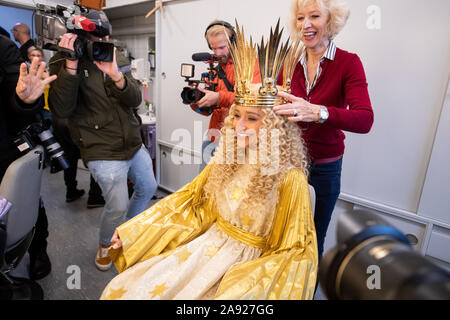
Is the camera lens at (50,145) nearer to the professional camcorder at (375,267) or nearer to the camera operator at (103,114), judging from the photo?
the camera operator at (103,114)

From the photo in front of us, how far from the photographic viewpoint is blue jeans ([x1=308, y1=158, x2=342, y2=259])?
1.17 metres

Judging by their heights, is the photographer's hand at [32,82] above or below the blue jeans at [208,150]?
above

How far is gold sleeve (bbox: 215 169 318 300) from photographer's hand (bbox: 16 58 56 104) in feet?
3.80

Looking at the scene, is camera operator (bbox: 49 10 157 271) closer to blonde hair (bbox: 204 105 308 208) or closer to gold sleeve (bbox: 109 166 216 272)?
gold sleeve (bbox: 109 166 216 272)

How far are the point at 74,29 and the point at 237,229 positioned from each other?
1208 millimetres

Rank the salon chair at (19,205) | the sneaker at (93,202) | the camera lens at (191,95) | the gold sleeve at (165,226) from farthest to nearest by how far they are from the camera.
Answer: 1. the sneaker at (93,202)
2. the camera lens at (191,95)
3. the salon chair at (19,205)
4. the gold sleeve at (165,226)

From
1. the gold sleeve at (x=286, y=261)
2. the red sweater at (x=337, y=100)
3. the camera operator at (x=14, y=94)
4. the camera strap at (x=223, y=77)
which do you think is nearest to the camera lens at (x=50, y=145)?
the camera operator at (x=14, y=94)

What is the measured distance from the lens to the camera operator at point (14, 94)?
47.9 inches

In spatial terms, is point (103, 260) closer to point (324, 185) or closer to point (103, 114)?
point (103, 114)

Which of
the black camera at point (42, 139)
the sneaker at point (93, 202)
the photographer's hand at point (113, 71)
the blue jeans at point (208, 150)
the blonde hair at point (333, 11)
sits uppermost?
the blonde hair at point (333, 11)

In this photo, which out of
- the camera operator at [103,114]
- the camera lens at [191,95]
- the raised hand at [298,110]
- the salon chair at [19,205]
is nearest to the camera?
the raised hand at [298,110]

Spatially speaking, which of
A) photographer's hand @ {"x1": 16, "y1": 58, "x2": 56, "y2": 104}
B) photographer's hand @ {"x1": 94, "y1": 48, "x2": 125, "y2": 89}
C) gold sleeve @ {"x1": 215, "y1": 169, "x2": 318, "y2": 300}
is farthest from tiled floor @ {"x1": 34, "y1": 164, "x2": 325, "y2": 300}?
photographer's hand @ {"x1": 94, "y1": 48, "x2": 125, "y2": 89}

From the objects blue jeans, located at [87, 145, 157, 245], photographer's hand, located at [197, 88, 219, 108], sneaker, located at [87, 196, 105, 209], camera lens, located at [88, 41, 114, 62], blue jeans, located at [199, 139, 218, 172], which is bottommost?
sneaker, located at [87, 196, 105, 209]

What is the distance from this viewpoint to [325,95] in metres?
1.09
